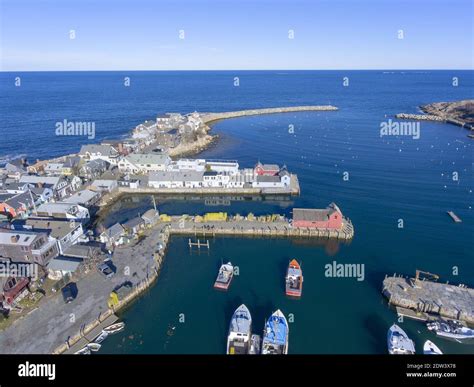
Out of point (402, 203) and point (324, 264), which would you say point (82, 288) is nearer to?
point (324, 264)

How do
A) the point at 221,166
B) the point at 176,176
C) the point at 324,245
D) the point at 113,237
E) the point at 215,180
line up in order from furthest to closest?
the point at 221,166 < the point at 176,176 < the point at 215,180 < the point at 324,245 < the point at 113,237

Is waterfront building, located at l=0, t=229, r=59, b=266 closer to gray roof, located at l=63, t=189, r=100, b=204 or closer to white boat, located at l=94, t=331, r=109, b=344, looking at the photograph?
white boat, located at l=94, t=331, r=109, b=344

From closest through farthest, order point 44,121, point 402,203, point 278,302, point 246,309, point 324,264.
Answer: point 246,309, point 278,302, point 324,264, point 402,203, point 44,121

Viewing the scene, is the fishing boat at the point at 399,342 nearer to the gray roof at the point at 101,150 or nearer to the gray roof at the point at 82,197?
the gray roof at the point at 82,197

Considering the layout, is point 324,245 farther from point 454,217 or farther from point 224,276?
point 454,217

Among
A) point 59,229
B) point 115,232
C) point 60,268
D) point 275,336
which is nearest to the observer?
point 275,336

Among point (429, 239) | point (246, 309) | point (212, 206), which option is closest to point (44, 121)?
point (212, 206)

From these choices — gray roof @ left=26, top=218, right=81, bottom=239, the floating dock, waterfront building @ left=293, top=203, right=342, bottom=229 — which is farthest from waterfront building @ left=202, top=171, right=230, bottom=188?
the floating dock

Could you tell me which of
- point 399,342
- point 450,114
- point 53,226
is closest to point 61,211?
point 53,226
